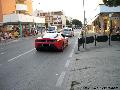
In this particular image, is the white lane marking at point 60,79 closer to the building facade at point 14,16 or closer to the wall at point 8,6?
the building facade at point 14,16

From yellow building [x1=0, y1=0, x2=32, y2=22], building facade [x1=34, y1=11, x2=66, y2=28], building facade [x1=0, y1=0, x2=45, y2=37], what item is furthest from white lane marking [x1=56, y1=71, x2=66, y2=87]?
building facade [x1=34, y1=11, x2=66, y2=28]

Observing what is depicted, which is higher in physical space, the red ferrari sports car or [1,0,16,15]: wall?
[1,0,16,15]: wall

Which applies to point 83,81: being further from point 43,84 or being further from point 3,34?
point 3,34

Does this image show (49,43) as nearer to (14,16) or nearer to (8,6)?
(14,16)

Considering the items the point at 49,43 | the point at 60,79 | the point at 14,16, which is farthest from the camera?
the point at 14,16

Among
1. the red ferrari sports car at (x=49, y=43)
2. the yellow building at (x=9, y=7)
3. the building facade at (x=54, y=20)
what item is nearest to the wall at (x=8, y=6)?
the yellow building at (x=9, y=7)

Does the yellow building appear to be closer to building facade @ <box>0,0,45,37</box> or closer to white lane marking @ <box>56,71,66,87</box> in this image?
building facade @ <box>0,0,45,37</box>

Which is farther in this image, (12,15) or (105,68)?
(12,15)

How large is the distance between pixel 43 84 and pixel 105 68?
3.40 metres

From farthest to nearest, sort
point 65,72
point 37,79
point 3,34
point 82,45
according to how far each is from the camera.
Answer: point 3,34, point 82,45, point 65,72, point 37,79

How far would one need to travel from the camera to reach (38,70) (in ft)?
40.4

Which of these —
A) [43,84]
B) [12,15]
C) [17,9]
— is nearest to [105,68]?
[43,84]

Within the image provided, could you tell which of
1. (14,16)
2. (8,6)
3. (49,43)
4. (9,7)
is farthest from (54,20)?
(49,43)

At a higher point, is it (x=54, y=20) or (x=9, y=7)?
(x=9, y=7)
